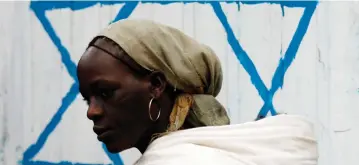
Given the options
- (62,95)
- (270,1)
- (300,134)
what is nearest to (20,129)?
(62,95)

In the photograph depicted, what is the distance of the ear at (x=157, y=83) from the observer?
1.47 m

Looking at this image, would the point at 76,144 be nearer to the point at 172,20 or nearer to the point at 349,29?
the point at 172,20

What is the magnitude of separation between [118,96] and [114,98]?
0.04ft

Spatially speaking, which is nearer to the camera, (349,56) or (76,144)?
(349,56)

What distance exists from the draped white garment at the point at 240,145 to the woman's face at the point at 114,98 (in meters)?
0.07

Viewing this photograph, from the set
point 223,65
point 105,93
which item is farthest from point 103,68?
point 223,65

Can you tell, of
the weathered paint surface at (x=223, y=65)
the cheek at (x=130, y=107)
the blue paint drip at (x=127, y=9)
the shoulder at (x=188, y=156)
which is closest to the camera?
the shoulder at (x=188, y=156)

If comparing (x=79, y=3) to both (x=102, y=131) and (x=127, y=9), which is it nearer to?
(x=127, y=9)

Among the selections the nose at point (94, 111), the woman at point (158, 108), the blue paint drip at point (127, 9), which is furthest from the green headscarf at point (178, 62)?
the blue paint drip at point (127, 9)

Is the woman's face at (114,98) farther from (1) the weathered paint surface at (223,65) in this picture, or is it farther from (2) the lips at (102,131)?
(1) the weathered paint surface at (223,65)

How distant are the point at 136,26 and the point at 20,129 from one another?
156 centimetres

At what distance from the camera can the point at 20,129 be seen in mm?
2877

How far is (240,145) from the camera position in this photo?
1.42 meters

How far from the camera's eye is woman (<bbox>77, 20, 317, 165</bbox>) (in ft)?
4.69
